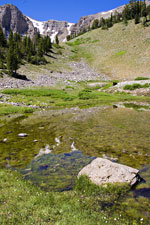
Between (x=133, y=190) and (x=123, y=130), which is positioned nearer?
(x=133, y=190)

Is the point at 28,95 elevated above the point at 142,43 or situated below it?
below

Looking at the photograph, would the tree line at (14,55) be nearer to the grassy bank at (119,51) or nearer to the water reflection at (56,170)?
the grassy bank at (119,51)

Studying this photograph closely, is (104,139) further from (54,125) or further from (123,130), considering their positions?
(54,125)

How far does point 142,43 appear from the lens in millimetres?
103938

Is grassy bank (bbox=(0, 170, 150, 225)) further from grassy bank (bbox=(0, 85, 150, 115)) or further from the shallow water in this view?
grassy bank (bbox=(0, 85, 150, 115))

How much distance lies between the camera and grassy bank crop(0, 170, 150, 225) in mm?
5855

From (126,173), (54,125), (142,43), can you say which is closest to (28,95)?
(54,125)

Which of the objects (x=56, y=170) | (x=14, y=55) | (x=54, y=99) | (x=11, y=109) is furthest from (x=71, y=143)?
(x=14, y=55)

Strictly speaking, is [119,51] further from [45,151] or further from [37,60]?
[45,151]

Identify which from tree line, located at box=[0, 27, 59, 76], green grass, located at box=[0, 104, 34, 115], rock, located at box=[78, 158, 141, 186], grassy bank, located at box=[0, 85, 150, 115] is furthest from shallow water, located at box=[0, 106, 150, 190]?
tree line, located at box=[0, 27, 59, 76]

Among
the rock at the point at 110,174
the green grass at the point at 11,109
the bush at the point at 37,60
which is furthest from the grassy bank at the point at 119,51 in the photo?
the rock at the point at 110,174

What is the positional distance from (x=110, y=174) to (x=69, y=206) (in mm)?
2577

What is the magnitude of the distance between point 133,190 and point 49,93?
3449 cm

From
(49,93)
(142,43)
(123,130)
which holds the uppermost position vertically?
(142,43)
